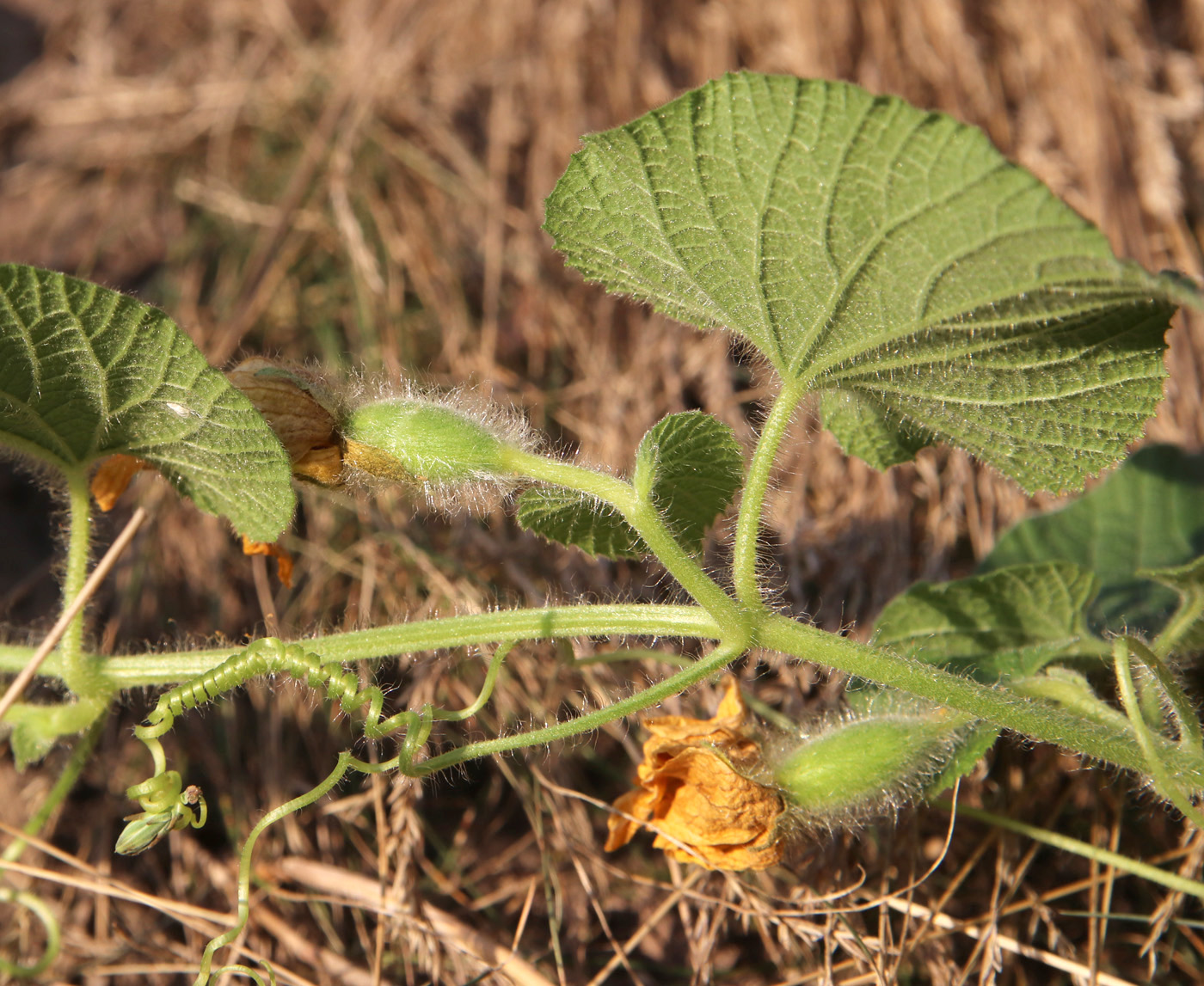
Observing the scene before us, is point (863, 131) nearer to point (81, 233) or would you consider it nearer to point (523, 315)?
point (523, 315)

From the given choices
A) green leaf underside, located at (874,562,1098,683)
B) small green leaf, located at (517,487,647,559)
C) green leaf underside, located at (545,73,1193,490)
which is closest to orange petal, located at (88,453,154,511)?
small green leaf, located at (517,487,647,559)

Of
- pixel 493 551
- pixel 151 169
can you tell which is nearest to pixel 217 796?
pixel 493 551

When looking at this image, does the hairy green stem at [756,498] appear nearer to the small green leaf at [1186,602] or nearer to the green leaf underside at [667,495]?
the green leaf underside at [667,495]

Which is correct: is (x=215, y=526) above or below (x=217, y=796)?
above

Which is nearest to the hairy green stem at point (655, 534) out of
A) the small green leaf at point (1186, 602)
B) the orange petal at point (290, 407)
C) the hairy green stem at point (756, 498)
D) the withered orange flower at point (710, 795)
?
the hairy green stem at point (756, 498)

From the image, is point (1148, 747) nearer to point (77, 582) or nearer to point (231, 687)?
point (231, 687)

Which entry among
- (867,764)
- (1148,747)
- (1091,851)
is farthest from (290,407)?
(1091,851)

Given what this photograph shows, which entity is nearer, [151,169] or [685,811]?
[685,811]
